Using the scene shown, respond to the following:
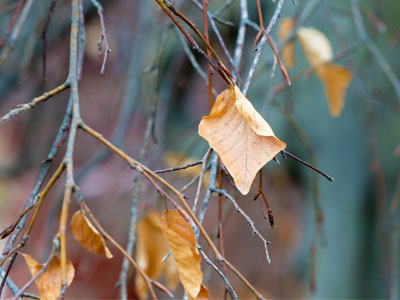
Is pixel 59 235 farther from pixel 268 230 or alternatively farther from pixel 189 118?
pixel 268 230

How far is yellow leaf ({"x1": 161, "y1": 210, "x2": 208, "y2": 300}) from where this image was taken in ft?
1.38

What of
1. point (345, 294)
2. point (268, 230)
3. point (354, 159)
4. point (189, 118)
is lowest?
point (345, 294)

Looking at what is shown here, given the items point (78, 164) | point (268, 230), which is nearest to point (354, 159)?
point (268, 230)

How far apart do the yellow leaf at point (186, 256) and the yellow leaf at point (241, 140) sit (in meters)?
0.08

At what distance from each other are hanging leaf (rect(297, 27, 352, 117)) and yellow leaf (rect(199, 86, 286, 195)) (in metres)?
0.46

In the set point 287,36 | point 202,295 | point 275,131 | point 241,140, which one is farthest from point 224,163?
point 275,131

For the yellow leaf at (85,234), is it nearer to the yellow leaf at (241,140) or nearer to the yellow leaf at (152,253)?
the yellow leaf at (241,140)

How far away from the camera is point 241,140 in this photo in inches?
16.1

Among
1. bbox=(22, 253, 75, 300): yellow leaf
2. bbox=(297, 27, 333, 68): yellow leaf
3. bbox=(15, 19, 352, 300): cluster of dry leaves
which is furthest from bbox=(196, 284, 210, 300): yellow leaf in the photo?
bbox=(297, 27, 333, 68): yellow leaf

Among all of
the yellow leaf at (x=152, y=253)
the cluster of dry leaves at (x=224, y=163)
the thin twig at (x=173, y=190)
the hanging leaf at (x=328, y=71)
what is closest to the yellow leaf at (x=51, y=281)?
the cluster of dry leaves at (x=224, y=163)

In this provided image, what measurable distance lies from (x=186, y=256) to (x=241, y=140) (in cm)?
11

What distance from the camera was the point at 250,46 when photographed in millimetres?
1294

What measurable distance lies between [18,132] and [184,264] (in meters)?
2.12

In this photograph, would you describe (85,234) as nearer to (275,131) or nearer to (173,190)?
(173,190)
